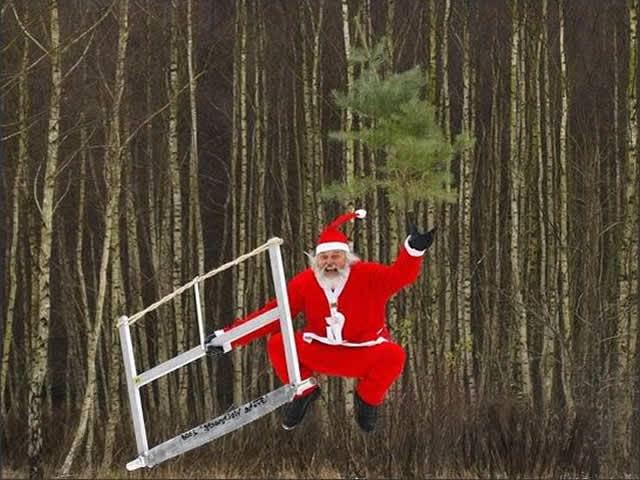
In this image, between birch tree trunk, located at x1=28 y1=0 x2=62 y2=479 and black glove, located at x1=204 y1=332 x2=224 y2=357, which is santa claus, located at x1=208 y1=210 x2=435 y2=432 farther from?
birch tree trunk, located at x1=28 y1=0 x2=62 y2=479

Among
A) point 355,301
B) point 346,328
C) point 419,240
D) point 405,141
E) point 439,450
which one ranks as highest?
point 405,141

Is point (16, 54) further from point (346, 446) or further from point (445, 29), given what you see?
point (346, 446)

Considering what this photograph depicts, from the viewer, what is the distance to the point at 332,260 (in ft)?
13.3

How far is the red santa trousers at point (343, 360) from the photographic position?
4.10 metres

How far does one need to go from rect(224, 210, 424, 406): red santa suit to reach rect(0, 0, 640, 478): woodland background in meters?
3.29

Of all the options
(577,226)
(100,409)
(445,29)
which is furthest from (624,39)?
(100,409)

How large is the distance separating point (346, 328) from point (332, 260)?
279mm

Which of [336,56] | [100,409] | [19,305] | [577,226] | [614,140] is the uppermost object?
[336,56]

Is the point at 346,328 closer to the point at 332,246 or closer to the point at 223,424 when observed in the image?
the point at 332,246

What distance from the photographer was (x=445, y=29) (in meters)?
10.1

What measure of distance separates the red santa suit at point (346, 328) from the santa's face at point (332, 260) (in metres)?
0.03

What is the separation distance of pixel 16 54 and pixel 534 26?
212 inches

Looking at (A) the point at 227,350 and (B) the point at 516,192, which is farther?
(B) the point at 516,192

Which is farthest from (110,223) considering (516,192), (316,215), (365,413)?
(365,413)
